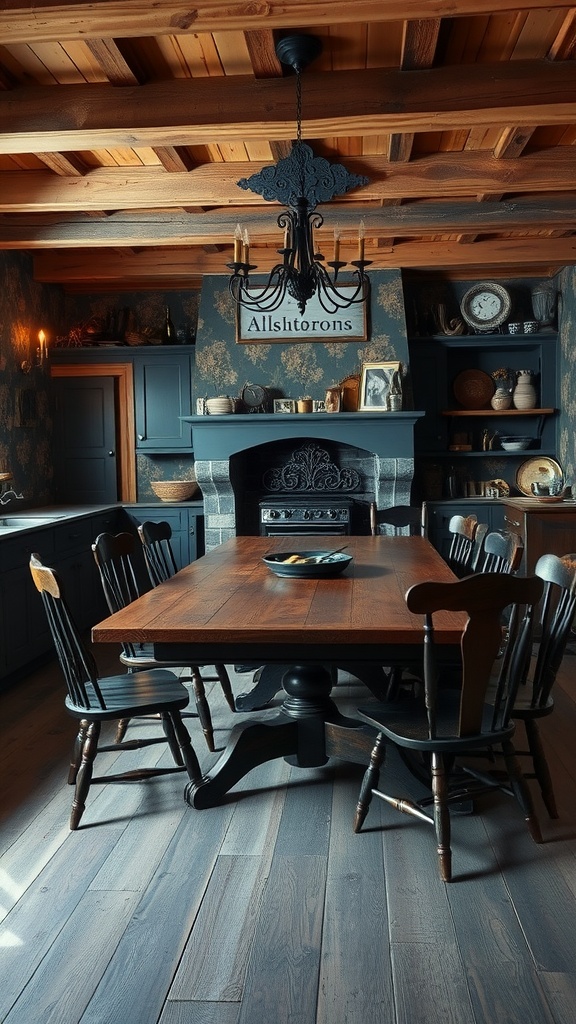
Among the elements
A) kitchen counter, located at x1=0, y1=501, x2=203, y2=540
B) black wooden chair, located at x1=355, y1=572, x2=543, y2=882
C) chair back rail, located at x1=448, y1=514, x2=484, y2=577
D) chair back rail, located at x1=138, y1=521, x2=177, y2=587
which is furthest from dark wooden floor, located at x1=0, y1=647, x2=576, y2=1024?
kitchen counter, located at x1=0, y1=501, x2=203, y2=540

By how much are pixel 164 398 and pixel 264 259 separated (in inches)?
56.7

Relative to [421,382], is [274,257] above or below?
above

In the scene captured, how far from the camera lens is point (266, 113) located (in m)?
3.71

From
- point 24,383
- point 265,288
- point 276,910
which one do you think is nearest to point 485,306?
point 265,288

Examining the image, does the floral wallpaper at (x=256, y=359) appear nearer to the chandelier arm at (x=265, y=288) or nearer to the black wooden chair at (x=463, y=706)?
the chandelier arm at (x=265, y=288)

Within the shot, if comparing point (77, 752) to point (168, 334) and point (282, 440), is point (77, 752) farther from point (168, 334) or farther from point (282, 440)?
point (168, 334)

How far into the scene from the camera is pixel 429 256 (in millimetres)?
6785

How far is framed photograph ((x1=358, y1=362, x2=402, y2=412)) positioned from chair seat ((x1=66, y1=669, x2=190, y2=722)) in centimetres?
405

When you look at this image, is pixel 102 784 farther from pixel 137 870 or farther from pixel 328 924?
pixel 328 924

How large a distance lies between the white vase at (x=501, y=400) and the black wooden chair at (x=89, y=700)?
16.0 feet

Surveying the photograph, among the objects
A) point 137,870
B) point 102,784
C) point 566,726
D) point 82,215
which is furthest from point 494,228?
point 137,870

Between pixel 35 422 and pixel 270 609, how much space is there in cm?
459

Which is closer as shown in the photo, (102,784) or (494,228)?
(102,784)

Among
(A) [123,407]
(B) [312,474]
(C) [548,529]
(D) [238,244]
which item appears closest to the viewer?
(D) [238,244]
